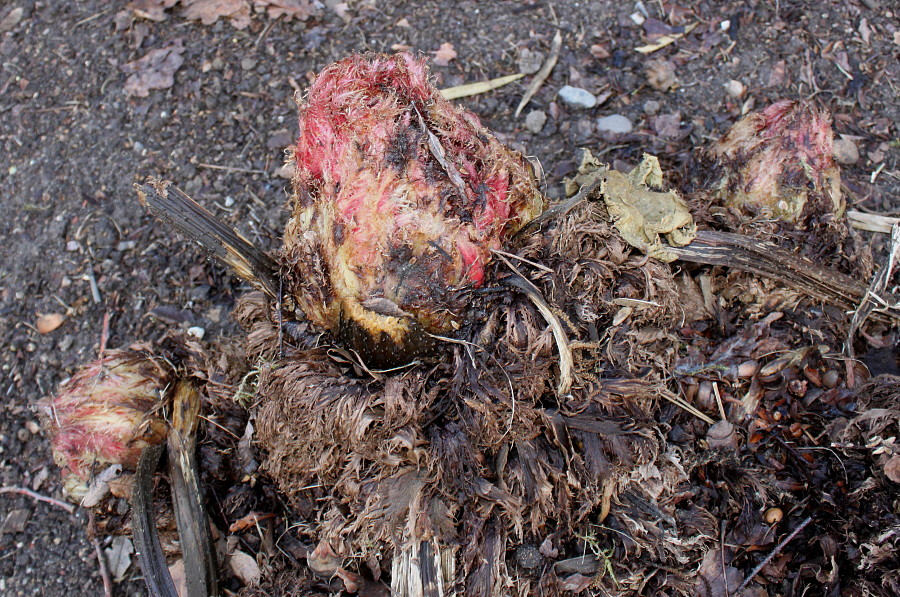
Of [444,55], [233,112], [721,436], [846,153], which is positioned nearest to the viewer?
[721,436]

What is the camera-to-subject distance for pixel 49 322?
3.51m

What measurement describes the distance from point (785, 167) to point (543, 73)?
171 centimetres

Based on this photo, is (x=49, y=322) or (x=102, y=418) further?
(x=49, y=322)

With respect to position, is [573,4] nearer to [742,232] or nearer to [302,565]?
[742,232]

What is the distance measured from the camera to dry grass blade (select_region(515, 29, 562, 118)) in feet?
12.8

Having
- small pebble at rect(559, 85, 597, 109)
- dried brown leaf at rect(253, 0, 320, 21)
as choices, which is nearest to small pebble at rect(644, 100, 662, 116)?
small pebble at rect(559, 85, 597, 109)

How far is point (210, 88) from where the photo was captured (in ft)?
13.1

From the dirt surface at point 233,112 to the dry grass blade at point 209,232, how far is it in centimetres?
109

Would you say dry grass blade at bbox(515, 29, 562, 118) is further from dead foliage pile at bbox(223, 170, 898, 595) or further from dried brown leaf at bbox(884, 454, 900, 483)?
dried brown leaf at bbox(884, 454, 900, 483)

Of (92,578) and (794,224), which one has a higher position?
(794,224)

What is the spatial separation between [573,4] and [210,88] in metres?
2.34

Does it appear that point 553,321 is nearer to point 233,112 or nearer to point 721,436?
point 721,436

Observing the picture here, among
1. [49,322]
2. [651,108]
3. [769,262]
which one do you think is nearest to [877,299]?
[769,262]

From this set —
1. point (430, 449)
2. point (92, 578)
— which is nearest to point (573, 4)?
point (430, 449)
